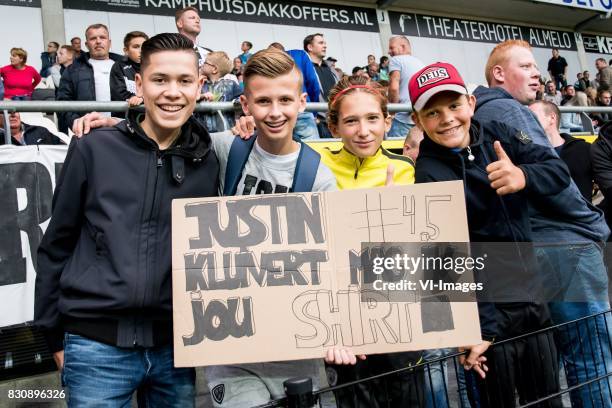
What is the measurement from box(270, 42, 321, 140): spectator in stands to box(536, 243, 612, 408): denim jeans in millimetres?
2708

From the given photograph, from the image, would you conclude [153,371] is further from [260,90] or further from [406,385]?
[260,90]

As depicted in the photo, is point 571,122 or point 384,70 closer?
point 571,122

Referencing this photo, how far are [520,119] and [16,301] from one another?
2.87 metres

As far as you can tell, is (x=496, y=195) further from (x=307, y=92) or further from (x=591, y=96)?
(x=591, y=96)

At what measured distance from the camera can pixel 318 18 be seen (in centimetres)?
1568

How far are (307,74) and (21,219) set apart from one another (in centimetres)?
299

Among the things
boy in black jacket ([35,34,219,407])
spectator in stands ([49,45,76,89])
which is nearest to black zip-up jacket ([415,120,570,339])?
boy in black jacket ([35,34,219,407])

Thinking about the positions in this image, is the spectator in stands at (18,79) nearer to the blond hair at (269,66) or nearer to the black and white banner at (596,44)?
the blond hair at (269,66)

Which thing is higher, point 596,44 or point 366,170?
point 596,44

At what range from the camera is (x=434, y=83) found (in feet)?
6.50

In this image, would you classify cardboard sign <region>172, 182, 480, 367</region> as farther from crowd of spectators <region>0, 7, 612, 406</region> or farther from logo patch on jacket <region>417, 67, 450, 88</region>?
logo patch on jacket <region>417, 67, 450, 88</region>

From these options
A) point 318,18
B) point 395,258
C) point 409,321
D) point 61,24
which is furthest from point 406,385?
point 318,18

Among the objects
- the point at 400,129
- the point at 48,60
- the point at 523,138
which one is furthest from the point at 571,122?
the point at 48,60

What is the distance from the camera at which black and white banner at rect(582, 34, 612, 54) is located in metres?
21.2
